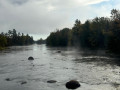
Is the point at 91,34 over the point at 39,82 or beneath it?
over

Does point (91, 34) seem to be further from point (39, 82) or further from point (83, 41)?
point (39, 82)

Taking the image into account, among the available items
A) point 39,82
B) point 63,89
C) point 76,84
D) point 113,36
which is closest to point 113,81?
point 76,84

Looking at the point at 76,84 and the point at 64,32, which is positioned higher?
the point at 64,32

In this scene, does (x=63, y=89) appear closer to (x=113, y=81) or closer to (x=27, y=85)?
(x=27, y=85)

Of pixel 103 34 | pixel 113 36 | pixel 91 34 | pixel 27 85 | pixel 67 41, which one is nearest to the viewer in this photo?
pixel 27 85

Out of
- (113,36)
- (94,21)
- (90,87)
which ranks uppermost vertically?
(94,21)

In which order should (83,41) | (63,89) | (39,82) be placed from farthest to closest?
(83,41), (39,82), (63,89)

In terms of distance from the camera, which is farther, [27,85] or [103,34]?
[103,34]

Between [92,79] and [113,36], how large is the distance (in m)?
52.5

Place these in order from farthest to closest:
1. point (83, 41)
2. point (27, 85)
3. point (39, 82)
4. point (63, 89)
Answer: point (83, 41), point (39, 82), point (27, 85), point (63, 89)

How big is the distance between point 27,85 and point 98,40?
91.6m

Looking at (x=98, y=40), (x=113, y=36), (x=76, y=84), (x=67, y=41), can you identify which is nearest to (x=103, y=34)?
(x=98, y=40)

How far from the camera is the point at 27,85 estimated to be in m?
28.8

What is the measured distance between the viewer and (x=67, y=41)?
181125 mm
